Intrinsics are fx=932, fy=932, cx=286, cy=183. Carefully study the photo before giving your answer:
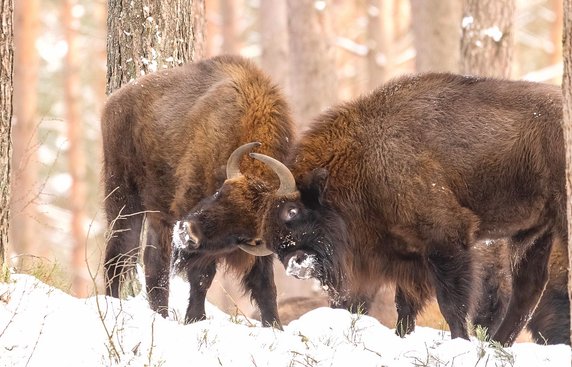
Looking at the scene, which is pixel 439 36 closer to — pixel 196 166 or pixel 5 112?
pixel 196 166

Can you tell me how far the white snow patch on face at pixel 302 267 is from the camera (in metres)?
6.95

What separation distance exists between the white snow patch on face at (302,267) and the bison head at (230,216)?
1.45ft

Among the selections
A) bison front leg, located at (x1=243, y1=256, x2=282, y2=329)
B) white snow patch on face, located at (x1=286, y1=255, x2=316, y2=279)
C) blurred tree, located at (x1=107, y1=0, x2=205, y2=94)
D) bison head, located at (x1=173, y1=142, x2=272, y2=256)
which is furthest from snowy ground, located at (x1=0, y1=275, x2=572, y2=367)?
Answer: blurred tree, located at (x1=107, y1=0, x2=205, y2=94)

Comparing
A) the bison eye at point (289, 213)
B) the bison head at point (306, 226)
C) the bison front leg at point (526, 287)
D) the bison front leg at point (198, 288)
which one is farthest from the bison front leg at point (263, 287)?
the bison front leg at point (526, 287)

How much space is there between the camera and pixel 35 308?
5.71 meters

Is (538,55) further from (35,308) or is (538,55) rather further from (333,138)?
(35,308)

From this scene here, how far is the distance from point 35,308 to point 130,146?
2.75 metres

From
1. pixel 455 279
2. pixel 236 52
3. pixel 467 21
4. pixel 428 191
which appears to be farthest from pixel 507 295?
pixel 236 52

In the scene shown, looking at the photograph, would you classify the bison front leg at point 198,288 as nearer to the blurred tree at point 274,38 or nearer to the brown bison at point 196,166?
the brown bison at point 196,166

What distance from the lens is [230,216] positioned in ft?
24.5

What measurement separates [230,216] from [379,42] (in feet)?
53.9

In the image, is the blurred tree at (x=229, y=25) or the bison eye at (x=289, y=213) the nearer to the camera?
the bison eye at (x=289, y=213)

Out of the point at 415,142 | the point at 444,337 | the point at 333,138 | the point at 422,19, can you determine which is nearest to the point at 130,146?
the point at 333,138

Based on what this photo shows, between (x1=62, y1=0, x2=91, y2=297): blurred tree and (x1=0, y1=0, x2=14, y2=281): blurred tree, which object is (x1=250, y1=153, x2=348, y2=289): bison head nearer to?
(x1=0, y1=0, x2=14, y2=281): blurred tree
